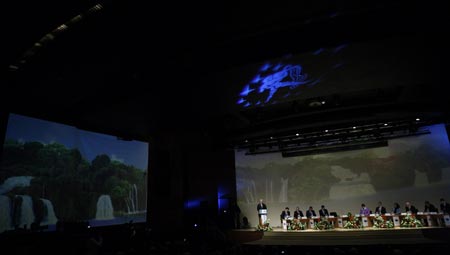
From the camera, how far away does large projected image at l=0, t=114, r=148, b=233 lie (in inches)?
294

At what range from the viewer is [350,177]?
1252 cm

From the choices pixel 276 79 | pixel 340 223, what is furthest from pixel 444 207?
pixel 276 79

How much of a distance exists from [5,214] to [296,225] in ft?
31.8

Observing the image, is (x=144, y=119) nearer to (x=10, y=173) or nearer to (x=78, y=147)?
(x=78, y=147)

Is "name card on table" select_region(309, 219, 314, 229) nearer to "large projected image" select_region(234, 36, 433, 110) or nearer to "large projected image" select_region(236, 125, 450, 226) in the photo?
"large projected image" select_region(236, 125, 450, 226)

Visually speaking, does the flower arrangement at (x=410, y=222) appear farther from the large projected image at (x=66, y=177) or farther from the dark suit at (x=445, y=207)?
the large projected image at (x=66, y=177)

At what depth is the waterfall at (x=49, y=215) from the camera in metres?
8.09

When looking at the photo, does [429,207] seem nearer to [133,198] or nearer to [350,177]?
[350,177]

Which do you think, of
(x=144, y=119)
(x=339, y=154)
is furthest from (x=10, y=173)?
(x=339, y=154)

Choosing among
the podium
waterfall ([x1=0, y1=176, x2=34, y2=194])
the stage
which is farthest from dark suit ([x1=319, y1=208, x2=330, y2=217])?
waterfall ([x1=0, y1=176, x2=34, y2=194])

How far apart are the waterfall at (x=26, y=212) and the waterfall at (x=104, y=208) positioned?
2.35 meters

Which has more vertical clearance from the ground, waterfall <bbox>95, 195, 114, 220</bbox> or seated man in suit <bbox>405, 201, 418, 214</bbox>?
waterfall <bbox>95, 195, 114, 220</bbox>

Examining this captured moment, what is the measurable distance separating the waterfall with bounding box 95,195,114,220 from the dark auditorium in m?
0.09

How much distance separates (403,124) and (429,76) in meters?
4.81
